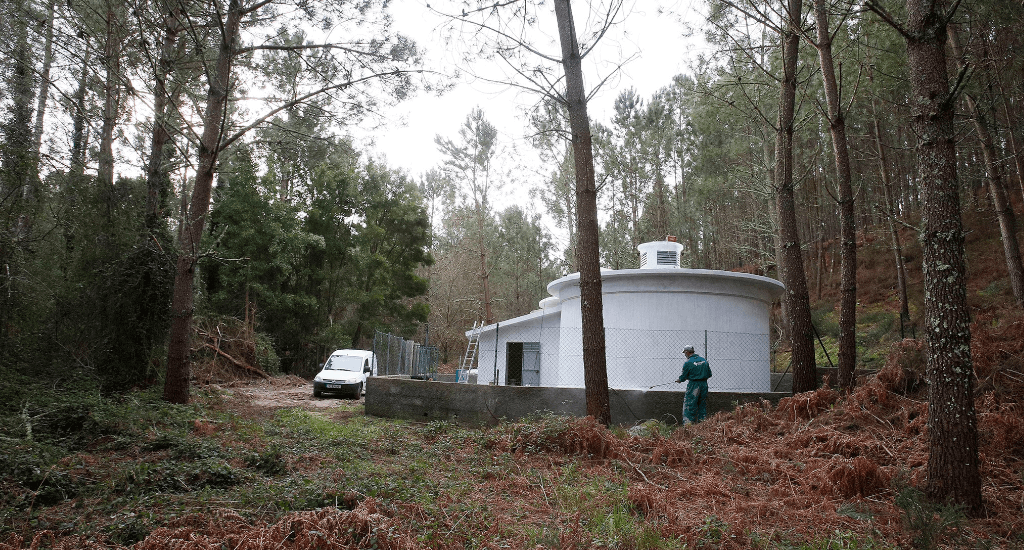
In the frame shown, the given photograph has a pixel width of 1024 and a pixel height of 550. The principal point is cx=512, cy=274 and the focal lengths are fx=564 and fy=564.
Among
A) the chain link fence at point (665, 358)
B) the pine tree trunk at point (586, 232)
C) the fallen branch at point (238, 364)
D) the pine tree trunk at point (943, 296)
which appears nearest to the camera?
the pine tree trunk at point (943, 296)

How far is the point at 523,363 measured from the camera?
18.2 m

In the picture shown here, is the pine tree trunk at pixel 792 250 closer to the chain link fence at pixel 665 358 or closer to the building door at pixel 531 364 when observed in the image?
the chain link fence at pixel 665 358

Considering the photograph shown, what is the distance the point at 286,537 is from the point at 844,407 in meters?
7.54

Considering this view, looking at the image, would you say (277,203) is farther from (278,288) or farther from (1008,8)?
(1008,8)

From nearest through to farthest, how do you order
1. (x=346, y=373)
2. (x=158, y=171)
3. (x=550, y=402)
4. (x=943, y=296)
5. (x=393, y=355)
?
(x=943, y=296) → (x=550, y=402) → (x=158, y=171) → (x=346, y=373) → (x=393, y=355)

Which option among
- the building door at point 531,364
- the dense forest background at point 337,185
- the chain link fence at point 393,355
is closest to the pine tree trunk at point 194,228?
the dense forest background at point 337,185

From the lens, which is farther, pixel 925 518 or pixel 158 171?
pixel 158 171

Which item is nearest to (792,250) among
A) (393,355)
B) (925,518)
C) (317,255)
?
(925,518)

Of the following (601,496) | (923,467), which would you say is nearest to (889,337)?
(923,467)

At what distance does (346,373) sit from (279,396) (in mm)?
2196

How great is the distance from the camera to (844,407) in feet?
26.1

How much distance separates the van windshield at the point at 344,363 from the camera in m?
19.3

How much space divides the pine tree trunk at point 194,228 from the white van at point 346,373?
7.17 meters

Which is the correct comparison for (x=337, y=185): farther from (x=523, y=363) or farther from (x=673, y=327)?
(x=673, y=327)
